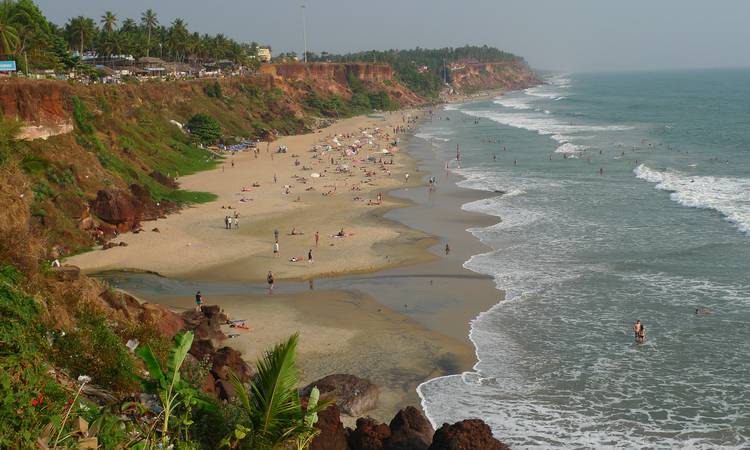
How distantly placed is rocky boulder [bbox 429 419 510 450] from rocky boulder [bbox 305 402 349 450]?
1.70 metres

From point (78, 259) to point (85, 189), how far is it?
23.5ft

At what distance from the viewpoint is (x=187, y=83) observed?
78.8 metres

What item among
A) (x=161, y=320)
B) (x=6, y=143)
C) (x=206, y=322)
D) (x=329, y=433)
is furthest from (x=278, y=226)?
(x=329, y=433)

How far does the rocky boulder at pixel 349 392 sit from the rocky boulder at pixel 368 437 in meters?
2.77

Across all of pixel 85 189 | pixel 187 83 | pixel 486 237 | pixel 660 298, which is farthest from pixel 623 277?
pixel 187 83

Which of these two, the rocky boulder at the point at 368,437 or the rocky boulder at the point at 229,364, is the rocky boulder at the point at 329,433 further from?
the rocky boulder at the point at 229,364

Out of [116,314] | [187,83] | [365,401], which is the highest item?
[187,83]

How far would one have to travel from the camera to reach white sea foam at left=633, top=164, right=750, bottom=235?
40.0 meters

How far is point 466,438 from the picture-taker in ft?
42.6

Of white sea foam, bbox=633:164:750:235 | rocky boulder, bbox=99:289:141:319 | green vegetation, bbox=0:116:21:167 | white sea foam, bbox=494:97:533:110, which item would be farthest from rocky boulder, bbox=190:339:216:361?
white sea foam, bbox=494:97:533:110

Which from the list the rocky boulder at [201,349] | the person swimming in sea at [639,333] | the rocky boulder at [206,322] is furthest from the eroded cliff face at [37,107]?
the person swimming in sea at [639,333]

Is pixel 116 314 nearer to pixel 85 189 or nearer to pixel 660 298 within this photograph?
pixel 660 298

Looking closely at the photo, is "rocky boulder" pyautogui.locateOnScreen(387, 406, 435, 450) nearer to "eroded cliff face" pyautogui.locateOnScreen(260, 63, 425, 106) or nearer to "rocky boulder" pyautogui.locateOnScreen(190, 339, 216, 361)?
"rocky boulder" pyautogui.locateOnScreen(190, 339, 216, 361)

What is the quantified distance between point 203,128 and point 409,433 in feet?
188
